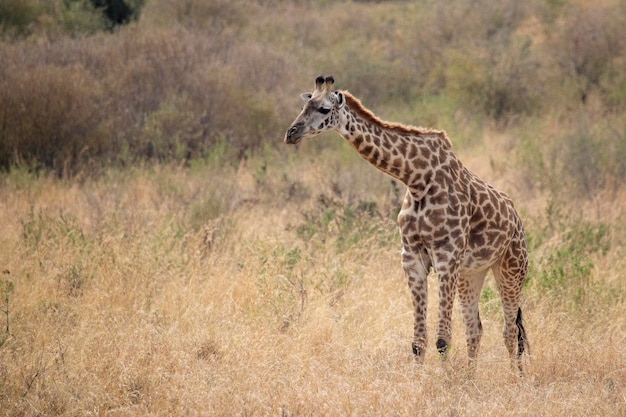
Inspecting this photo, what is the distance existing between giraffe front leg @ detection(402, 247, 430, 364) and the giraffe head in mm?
1109

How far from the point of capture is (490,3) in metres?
25.8

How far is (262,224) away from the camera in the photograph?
9609 millimetres

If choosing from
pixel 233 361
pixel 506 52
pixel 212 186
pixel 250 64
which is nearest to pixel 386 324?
pixel 233 361

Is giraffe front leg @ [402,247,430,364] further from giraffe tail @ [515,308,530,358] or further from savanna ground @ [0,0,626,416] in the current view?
giraffe tail @ [515,308,530,358]

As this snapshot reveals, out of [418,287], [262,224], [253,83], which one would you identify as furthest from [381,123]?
[253,83]

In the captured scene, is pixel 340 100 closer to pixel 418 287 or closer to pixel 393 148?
pixel 393 148

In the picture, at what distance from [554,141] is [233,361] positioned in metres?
9.34

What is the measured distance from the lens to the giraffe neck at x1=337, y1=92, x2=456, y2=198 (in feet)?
17.9

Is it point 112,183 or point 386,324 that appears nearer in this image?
point 386,324

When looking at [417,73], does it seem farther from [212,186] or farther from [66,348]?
[66,348]

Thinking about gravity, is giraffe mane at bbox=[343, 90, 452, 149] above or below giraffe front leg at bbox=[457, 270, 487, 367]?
above

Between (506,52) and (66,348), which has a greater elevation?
(506,52)

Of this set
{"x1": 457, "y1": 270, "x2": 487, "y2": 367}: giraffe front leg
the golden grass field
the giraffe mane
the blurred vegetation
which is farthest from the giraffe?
the blurred vegetation

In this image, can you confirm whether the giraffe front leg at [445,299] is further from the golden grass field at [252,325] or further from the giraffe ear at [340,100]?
the giraffe ear at [340,100]
